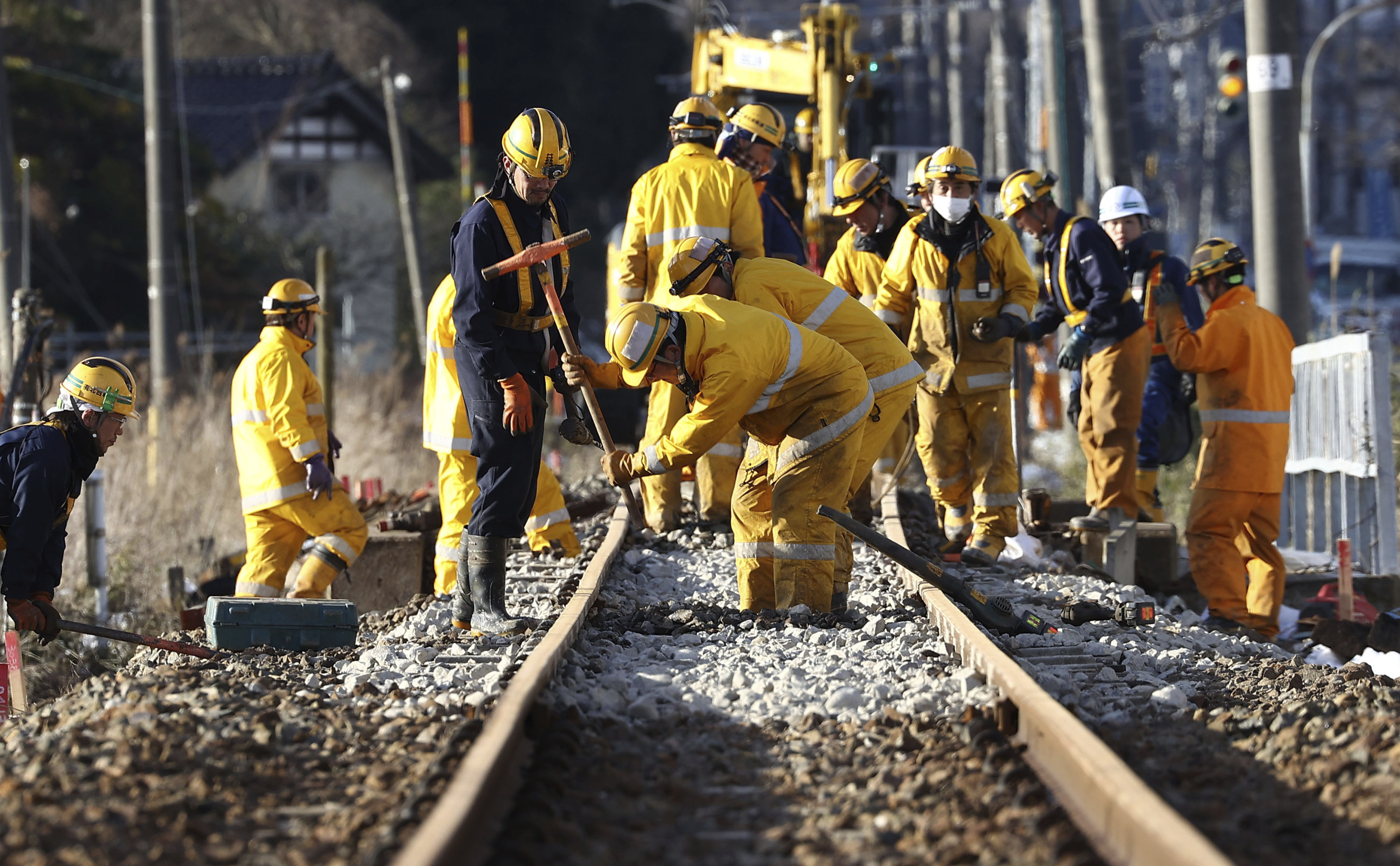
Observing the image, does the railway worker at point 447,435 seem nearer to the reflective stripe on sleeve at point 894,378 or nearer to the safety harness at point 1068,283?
the reflective stripe on sleeve at point 894,378

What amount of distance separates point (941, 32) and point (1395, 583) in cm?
2575

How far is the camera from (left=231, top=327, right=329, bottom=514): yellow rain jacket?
26.4 ft

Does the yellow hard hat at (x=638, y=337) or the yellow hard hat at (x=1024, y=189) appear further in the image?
the yellow hard hat at (x=1024, y=189)

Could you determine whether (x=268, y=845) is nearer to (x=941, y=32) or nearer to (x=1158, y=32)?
(x=1158, y=32)

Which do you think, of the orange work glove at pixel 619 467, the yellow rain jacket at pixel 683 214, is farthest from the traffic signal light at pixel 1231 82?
the orange work glove at pixel 619 467

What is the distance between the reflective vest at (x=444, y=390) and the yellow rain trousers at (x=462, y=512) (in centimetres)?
8

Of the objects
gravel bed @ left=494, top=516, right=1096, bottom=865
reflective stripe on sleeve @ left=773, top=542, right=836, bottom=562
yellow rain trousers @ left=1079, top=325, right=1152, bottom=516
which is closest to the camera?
gravel bed @ left=494, top=516, right=1096, bottom=865

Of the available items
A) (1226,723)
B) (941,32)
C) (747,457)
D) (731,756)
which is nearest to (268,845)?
(731,756)

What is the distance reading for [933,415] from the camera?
843 centimetres

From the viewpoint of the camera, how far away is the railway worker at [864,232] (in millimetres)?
8664

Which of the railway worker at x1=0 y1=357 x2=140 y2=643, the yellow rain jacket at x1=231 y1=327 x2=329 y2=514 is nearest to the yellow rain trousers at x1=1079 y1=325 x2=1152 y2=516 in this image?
the yellow rain jacket at x1=231 y1=327 x2=329 y2=514

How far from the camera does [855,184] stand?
862 centimetres

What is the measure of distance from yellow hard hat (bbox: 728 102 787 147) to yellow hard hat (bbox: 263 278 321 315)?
2577 millimetres

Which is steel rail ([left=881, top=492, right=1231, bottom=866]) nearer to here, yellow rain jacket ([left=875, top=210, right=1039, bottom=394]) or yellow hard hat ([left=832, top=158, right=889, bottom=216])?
yellow rain jacket ([left=875, top=210, right=1039, bottom=394])
